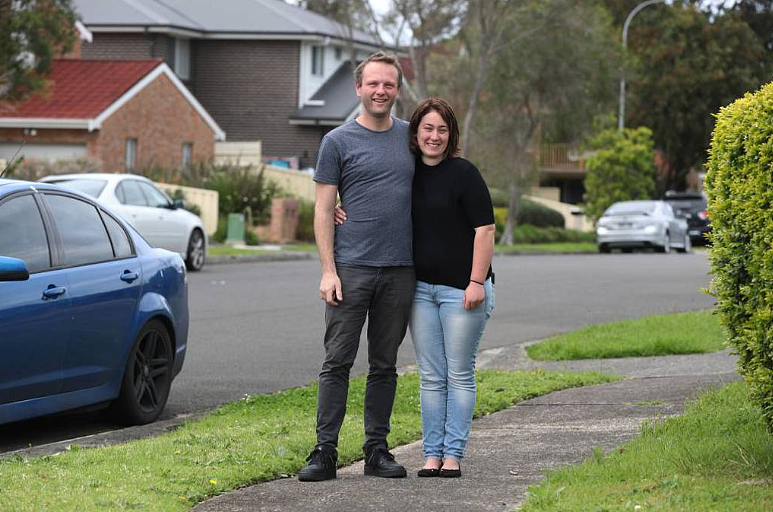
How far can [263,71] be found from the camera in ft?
166

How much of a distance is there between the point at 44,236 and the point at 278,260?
21541 mm

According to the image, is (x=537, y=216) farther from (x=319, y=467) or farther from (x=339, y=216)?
(x=319, y=467)

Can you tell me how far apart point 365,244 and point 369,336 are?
50 centimetres

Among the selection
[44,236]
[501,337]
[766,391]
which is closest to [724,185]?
[766,391]

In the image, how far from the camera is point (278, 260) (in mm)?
30422

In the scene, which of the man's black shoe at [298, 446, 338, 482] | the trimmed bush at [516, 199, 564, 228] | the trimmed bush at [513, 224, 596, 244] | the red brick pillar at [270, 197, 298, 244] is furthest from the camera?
the trimmed bush at [516, 199, 564, 228]

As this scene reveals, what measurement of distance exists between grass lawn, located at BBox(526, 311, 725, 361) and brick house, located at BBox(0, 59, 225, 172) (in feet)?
75.5

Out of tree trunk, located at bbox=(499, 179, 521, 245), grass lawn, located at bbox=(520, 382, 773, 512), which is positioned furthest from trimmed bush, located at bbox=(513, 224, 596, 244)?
grass lawn, located at bbox=(520, 382, 773, 512)

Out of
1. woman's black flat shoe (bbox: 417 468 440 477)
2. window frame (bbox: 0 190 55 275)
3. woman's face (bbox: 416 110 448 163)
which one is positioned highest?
woman's face (bbox: 416 110 448 163)

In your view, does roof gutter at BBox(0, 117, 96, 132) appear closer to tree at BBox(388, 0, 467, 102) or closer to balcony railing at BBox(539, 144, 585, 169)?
tree at BBox(388, 0, 467, 102)

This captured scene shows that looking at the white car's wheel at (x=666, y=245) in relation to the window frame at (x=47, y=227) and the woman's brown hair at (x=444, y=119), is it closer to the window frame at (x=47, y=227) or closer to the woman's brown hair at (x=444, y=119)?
the window frame at (x=47, y=227)

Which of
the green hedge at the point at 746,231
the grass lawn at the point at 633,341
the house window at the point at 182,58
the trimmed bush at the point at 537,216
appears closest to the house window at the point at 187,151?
the house window at the point at 182,58

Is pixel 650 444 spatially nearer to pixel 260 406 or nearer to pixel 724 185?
pixel 724 185

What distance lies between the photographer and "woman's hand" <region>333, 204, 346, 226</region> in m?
7.12
